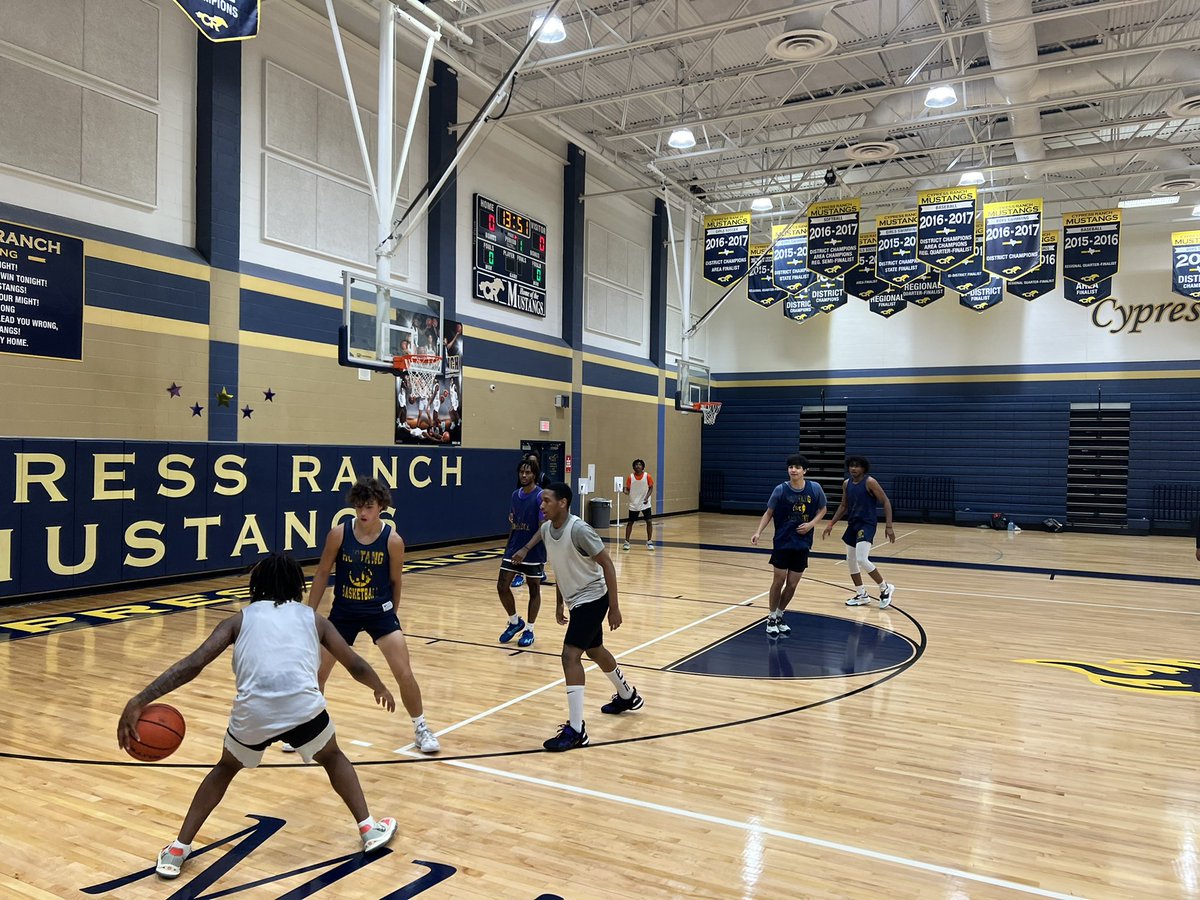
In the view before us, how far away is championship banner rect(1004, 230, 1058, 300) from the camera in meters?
16.1

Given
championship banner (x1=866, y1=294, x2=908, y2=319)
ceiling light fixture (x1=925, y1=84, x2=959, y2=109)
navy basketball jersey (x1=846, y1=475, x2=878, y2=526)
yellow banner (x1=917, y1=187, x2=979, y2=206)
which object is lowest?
navy basketball jersey (x1=846, y1=475, x2=878, y2=526)

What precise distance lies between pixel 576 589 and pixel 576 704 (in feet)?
2.20

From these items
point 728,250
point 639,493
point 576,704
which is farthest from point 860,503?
point 728,250

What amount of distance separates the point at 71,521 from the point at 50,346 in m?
1.92

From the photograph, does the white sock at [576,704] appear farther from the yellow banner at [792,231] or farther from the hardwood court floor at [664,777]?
the yellow banner at [792,231]

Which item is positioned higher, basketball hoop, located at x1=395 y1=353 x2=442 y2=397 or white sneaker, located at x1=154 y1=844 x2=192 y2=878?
basketball hoop, located at x1=395 y1=353 x2=442 y2=397

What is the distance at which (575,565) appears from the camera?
16.6ft

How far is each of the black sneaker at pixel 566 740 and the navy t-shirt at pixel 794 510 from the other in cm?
358

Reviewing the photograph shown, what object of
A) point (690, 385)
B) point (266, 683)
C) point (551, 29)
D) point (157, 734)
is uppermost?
point (551, 29)

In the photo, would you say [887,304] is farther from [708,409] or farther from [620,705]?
[620,705]

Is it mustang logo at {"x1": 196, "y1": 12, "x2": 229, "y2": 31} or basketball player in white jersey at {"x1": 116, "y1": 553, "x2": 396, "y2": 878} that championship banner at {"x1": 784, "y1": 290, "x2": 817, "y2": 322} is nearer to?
mustang logo at {"x1": 196, "y1": 12, "x2": 229, "y2": 31}

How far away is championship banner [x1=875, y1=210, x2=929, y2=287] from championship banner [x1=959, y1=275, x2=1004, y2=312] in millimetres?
3288

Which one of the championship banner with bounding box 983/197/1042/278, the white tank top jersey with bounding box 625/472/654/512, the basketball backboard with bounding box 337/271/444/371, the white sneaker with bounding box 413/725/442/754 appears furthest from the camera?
the white tank top jersey with bounding box 625/472/654/512

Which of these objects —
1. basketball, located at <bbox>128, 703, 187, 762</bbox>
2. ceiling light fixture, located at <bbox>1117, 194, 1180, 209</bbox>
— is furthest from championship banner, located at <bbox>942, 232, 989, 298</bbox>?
basketball, located at <bbox>128, 703, 187, 762</bbox>
